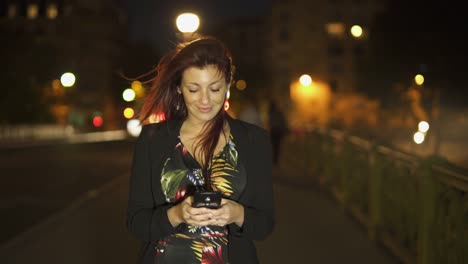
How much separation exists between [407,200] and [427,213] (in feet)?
3.89

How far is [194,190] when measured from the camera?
2.87m

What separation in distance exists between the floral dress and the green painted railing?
8.11ft

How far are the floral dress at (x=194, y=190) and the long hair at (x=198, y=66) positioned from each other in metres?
0.05

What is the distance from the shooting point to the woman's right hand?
262 cm

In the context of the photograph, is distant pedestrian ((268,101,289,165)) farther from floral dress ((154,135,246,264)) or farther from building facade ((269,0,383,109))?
building facade ((269,0,383,109))

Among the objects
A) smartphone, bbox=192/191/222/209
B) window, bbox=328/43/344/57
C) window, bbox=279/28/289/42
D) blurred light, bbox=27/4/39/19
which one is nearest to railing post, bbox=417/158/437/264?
smartphone, bbox=192/191/222/209

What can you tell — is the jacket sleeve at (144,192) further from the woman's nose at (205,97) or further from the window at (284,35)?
the window at (284,35)

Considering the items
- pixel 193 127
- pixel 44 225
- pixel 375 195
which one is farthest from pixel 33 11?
pixel 193 127

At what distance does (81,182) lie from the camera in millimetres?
16234

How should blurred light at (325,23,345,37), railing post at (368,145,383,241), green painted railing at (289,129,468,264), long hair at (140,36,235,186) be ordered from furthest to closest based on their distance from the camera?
blurred light at (325,23,345,37) < railing post at (368,145,383,241) < green painted railing at (289,129,468,264) < long hair at (140,36,235,186)

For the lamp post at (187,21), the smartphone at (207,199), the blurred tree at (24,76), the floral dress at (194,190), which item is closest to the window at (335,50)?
the blurred tree at (24,76)

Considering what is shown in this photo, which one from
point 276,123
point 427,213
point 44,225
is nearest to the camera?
point 427,213

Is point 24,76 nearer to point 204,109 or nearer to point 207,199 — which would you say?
point 204,109

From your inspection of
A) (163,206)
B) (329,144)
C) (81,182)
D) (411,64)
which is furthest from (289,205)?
(411,64)
